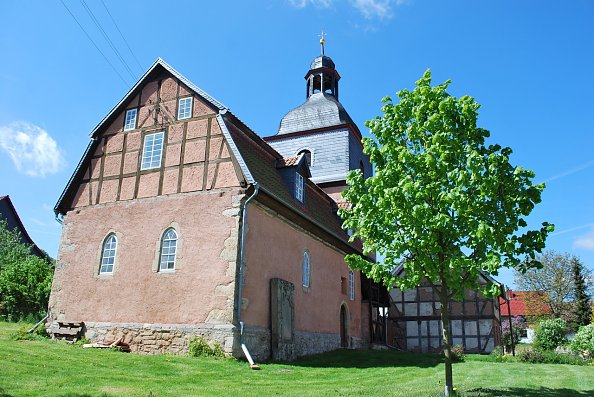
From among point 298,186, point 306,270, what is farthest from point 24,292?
point 298,186

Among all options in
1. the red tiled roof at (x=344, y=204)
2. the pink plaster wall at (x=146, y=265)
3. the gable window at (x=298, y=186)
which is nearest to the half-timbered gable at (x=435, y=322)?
the red tiled roof at (x=344, y=204)

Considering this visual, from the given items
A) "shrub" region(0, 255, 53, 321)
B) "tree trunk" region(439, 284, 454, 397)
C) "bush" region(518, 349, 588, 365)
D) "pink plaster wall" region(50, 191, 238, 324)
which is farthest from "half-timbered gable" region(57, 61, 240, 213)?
"bush" region(518, 349, 588, 365)

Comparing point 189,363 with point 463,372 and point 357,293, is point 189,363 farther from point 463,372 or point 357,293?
point 357,293

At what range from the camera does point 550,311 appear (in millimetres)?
45969

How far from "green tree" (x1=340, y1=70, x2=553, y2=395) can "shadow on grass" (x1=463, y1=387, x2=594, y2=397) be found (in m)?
0.93

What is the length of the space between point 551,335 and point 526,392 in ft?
71.0

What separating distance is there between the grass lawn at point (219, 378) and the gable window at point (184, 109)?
8084 millimetres

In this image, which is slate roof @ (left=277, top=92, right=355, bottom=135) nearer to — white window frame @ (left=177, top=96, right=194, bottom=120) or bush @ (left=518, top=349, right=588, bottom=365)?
white window frame @ (left=177, top=96, right=194, bottom=120)

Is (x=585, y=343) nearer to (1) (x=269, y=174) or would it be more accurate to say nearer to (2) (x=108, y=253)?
(1) (x=269, y=174)

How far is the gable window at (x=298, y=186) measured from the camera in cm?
1903

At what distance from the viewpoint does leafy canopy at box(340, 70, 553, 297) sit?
29.1ft

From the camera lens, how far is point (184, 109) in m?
16.9

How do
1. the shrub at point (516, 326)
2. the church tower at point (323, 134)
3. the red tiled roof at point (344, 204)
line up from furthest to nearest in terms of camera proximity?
the shrub at point (516, 326), the church tower at point (323, 134), the red tiled roof at point (344, 204)

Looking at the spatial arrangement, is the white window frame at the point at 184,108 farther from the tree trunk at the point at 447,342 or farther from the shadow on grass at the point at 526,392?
the shadow on grass at the point at 526,392
